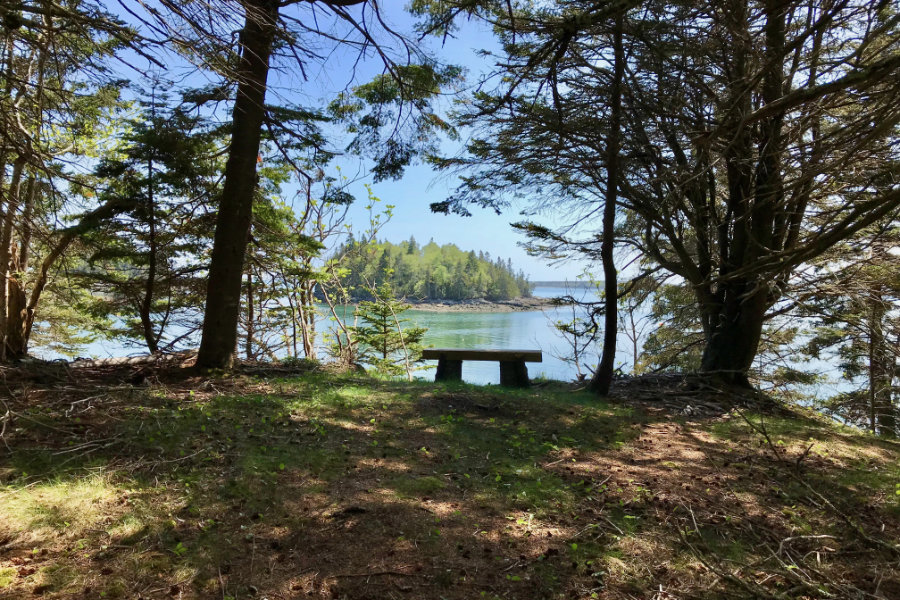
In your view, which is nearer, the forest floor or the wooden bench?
the forest floor

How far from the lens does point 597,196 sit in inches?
270

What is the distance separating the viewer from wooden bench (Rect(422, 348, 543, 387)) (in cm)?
636

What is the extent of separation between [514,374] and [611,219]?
2.56 meters

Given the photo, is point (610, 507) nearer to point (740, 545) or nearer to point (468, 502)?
point (740, 545)

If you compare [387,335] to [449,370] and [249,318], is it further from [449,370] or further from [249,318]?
[449,370]

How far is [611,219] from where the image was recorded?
18.5 ft

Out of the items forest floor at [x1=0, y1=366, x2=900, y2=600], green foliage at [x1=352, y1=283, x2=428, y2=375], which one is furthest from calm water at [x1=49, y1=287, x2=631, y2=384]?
forest floor at [x1=0, y1=366, x2=900, y2=600]

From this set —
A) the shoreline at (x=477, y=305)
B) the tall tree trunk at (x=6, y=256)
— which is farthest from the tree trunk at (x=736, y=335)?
the shoreline at (x=477, y=305)

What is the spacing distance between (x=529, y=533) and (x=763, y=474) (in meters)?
2.23

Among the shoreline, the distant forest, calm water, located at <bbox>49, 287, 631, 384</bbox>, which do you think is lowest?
calm water, located at <bbox>49, 287, 631, 384</bbox>

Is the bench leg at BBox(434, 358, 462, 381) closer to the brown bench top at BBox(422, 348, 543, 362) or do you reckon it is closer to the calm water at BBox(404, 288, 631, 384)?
the brown bench top at BBox(422, 348, 543, 362)

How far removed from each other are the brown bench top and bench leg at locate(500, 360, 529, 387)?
0.72ft

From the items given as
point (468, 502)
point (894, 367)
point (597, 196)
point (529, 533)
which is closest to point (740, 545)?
point (529, 533)

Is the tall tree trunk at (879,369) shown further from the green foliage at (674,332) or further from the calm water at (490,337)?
the calm water at (490,337)
